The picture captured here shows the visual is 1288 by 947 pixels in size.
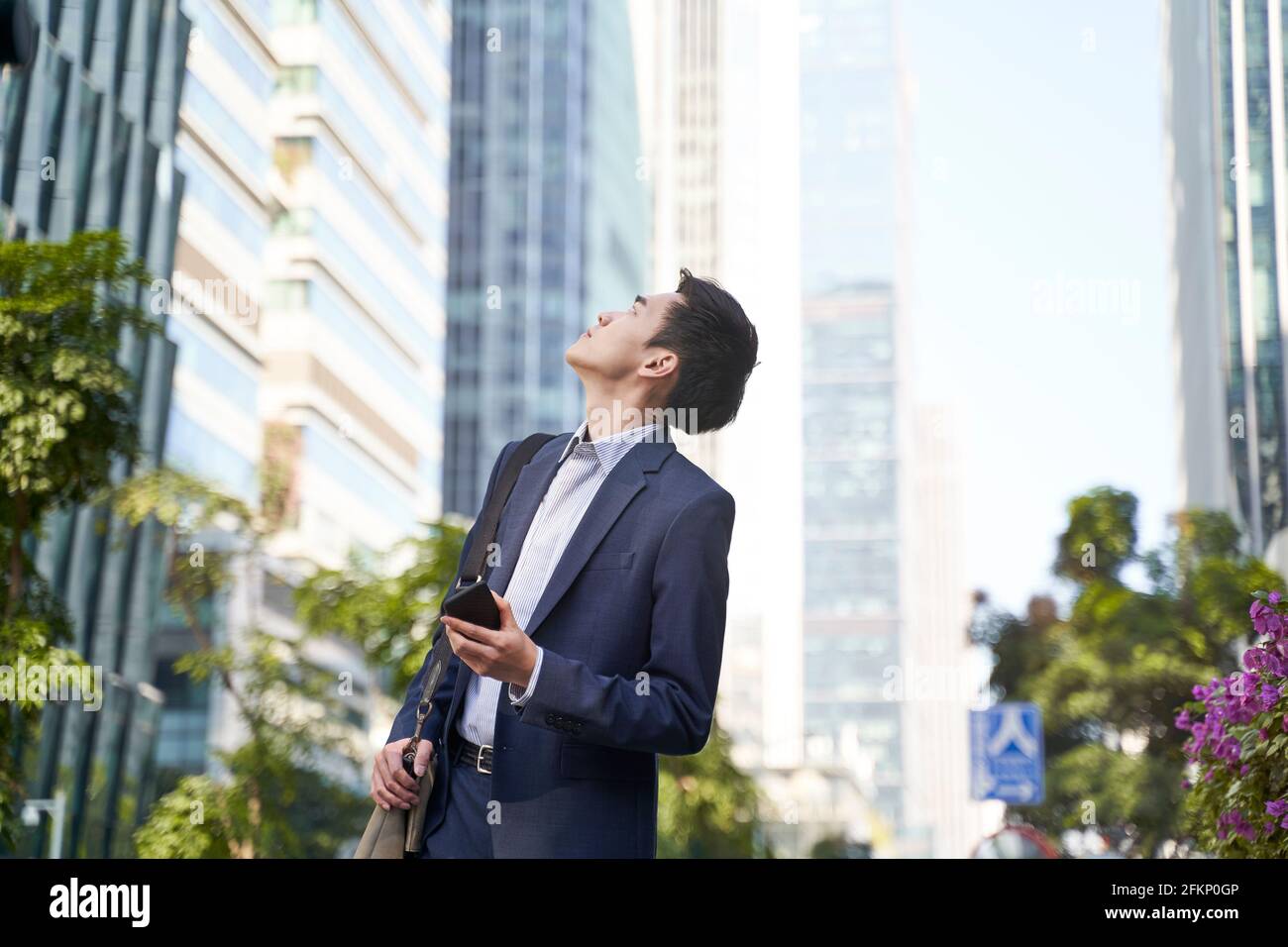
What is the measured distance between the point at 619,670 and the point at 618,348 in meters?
0.70

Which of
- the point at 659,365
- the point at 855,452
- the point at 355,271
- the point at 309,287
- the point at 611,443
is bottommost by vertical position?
the point at 611,443

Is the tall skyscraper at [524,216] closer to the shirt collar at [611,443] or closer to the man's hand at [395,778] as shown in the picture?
the shirt collar at [611,443]

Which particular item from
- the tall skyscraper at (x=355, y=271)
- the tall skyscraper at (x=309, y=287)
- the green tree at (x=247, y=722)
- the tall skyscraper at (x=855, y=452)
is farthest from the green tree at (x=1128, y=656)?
the tall skyscraper at (x=855, y=452)

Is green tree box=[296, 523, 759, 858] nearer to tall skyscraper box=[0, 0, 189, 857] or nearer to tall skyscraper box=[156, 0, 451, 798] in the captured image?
tall skyscraper box=[0, 0, 189, 857]

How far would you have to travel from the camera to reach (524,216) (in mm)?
83500

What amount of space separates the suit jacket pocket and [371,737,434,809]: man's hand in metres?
0.26

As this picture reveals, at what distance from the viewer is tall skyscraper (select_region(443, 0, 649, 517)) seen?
266ft

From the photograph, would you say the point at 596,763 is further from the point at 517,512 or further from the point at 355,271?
the point at 355,271

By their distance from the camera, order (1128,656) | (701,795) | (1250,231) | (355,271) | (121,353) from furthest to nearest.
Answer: (355,271), (701,795), (121,353), (1128,656), (1250,231)

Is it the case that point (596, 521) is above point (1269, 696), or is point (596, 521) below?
above

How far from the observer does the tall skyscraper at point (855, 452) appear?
165250 millimetres

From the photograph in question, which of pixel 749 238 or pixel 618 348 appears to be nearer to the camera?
pixel 618 348

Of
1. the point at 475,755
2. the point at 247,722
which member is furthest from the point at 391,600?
the point at 475,755

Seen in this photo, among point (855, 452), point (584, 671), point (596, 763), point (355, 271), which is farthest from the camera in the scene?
point (855, 452)
